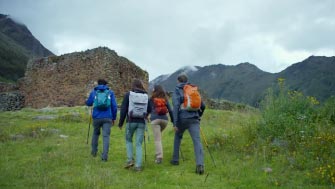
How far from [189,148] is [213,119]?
740 centimetres

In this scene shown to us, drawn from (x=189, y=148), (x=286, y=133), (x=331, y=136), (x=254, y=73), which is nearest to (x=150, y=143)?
(x=189, y=148)

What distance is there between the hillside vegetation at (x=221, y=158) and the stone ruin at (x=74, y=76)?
501 inches

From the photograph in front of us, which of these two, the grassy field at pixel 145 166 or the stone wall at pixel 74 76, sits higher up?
the stone wall at pixel 74 76

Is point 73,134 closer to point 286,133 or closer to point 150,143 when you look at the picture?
point 150,143

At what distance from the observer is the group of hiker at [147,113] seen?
831 centimetres

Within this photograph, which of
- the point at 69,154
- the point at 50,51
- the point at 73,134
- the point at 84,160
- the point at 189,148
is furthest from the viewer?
the point at 50,51

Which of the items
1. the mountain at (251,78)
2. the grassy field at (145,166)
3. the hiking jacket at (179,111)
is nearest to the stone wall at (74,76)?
the grassy field at (145,166)

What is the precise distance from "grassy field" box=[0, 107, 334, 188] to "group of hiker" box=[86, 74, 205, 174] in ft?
1.38

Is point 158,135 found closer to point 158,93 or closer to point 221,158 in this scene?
point 158,93

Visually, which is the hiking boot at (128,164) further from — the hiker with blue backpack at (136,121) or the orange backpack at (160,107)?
the orange backpack at (160,107)

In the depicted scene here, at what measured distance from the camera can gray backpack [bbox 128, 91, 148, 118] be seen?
8438 mm

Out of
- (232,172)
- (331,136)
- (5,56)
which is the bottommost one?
(232,172)

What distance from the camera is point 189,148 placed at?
10.9 metres

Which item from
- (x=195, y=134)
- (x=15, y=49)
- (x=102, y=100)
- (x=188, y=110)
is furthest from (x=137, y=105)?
(x=15, y=49)
